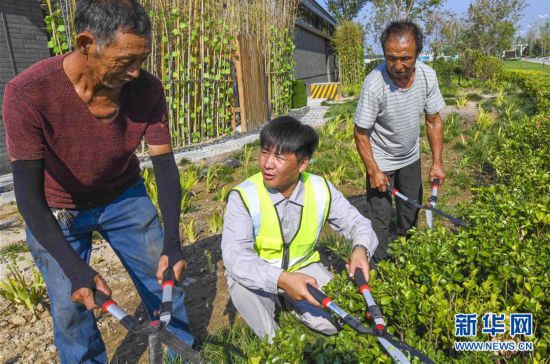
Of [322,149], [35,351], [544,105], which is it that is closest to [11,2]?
[322,149]

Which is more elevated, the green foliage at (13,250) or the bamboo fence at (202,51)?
the bamboo fence at (202,51)

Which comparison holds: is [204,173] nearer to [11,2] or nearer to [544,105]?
[11,2]

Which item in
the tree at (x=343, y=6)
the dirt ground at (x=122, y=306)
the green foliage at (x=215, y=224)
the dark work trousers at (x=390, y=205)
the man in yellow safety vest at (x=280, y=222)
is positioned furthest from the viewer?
the tree at (x=343, y=6)

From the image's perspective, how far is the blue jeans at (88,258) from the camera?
6.81 feet

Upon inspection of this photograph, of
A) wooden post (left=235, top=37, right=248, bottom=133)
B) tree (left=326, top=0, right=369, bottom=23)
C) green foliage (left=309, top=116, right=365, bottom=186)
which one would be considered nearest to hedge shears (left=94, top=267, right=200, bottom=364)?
green foliage (left=309, top=116, right=365, bottom=186)

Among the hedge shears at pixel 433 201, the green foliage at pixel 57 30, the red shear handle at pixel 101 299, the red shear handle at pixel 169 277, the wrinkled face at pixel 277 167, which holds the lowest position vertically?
the hedge shears at pixel 433 201

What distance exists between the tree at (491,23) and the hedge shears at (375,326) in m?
25.7

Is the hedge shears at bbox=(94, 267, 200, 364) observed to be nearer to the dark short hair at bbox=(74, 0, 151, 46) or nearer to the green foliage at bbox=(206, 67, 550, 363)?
the green foliage at bbox=(206, 67, 550, 363)

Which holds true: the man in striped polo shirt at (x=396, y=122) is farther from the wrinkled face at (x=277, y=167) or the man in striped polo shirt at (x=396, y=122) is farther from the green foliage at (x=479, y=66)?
the green foliage at (x=479, y=66)

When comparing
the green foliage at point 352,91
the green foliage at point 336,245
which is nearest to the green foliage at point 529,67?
the green foliage at point 352,91

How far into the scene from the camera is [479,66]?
57.1 ft

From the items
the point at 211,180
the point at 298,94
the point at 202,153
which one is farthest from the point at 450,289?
the point at 298,94

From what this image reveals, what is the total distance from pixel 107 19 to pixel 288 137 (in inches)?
39.8

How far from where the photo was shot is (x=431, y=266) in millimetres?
2018
